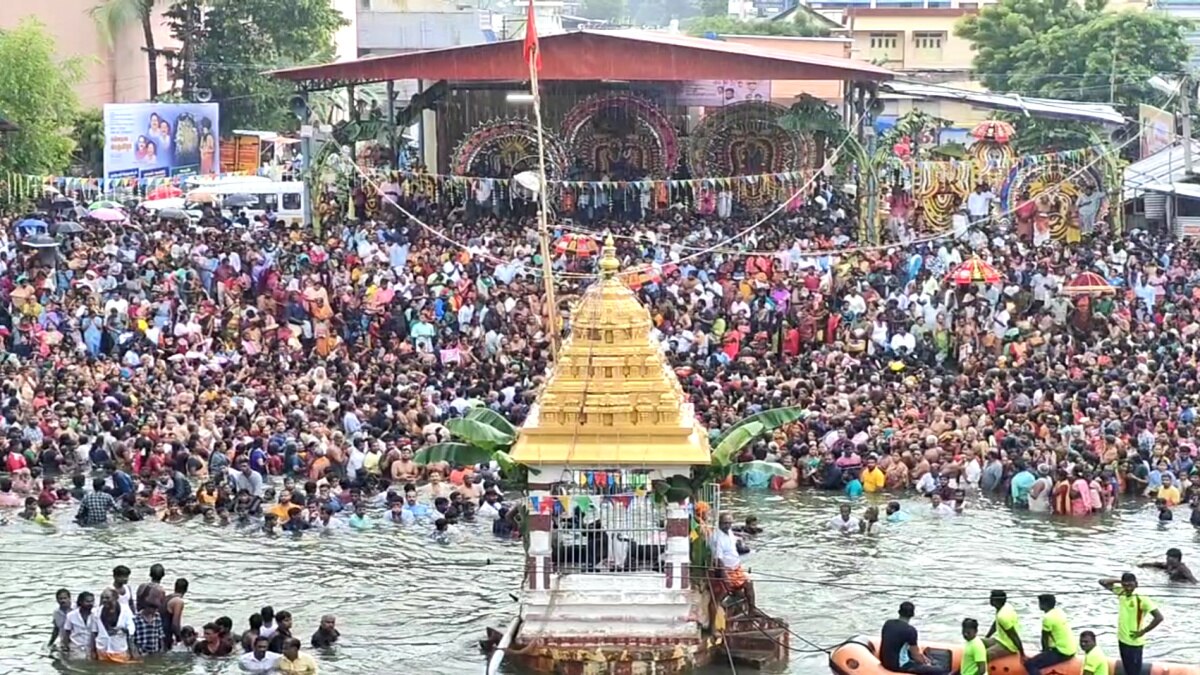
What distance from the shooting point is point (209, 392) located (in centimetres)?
2603

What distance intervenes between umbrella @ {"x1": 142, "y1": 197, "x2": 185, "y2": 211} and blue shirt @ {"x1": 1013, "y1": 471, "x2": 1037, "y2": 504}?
21469mm

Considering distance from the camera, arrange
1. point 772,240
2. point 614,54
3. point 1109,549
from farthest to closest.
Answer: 1. point 614,54
2. point 772,240
3. point 1109,549

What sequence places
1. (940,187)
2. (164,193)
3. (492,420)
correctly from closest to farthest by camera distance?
(492,420) < (940,187) < (164,193)

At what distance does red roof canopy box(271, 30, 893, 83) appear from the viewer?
36500 millimetres

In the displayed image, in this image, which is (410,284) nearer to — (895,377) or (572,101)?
(895,377)

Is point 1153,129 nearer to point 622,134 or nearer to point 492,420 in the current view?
point 622,134

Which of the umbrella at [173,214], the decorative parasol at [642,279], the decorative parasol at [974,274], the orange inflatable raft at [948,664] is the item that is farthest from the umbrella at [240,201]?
the orange inflatable raft at [948,664]

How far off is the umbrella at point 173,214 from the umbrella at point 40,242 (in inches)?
254

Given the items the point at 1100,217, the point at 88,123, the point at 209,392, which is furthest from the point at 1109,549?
the point at 88,123

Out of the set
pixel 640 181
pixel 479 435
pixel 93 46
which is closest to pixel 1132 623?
pixel 479 435

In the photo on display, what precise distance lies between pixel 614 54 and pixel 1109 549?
678 inches

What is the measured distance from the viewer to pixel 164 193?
43.8 m

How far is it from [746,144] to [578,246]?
650 centimetres

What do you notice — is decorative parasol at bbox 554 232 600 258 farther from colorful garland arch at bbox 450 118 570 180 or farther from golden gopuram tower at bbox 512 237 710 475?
golden gopuram tower at bbox 512 237 710 475
